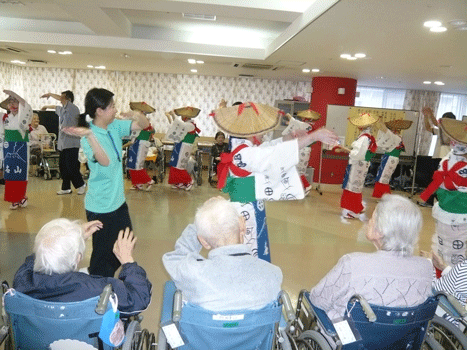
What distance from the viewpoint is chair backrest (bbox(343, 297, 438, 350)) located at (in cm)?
150

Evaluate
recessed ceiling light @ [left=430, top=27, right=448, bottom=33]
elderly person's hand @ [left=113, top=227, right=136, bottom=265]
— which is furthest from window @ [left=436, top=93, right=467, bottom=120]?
elderly person's hand @ [left=113, top=227, right=136, bottom=265]

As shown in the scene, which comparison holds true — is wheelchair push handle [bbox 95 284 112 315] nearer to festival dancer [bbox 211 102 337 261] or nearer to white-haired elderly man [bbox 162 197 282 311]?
white-haired elderly man [bbox 162 197 282 311]

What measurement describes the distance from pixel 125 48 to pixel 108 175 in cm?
492

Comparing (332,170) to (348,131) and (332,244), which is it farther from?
(332,244)

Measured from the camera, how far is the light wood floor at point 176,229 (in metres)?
3.61

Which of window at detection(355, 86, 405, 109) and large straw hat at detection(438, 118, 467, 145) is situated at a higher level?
window at detection(355, 86, 405, 109)

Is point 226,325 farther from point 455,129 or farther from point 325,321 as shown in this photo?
point 455,129

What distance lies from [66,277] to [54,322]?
146mm

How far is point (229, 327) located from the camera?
1.38 m

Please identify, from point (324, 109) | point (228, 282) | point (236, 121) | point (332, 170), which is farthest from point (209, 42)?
point (228, 282)

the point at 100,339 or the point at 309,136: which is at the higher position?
the point at 309,136

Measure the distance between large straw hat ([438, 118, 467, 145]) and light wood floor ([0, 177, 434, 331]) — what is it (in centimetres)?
157

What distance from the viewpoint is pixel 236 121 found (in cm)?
259

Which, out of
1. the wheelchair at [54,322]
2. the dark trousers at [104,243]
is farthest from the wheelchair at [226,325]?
the dark trousers at [104,243]
